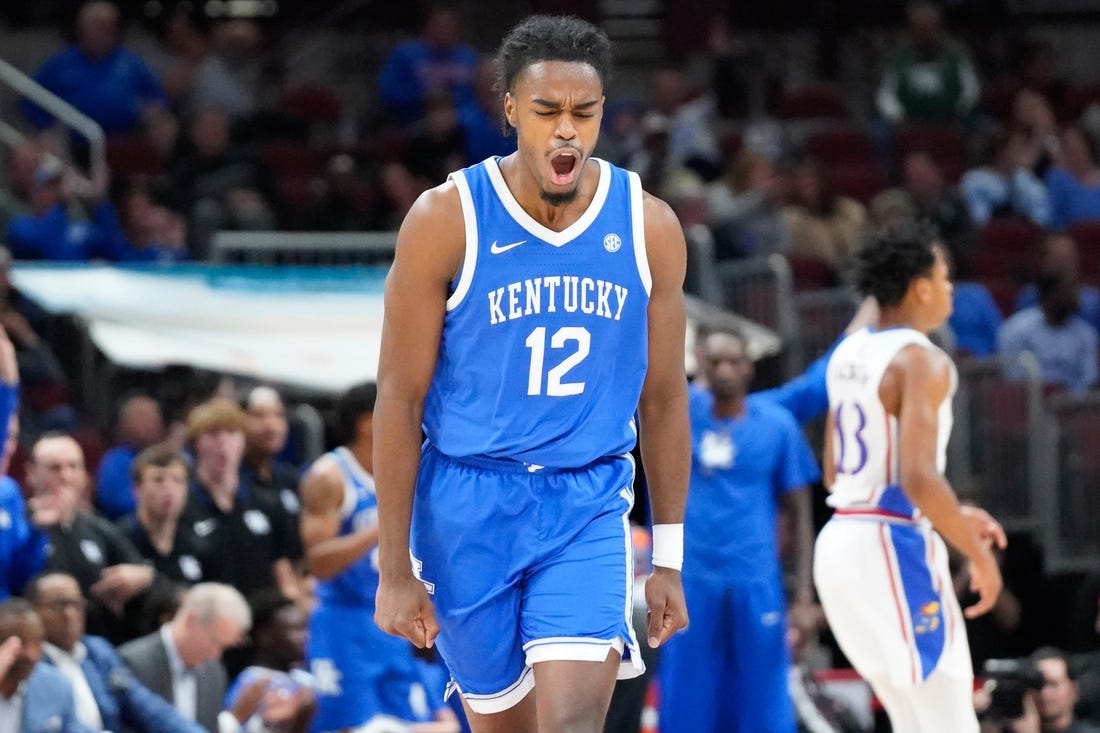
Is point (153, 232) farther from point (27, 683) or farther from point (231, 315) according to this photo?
point (27, 683)

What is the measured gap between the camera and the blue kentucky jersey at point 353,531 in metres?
7.63

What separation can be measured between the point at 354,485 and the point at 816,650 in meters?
3.61

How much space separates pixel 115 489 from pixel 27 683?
2651 millimetres

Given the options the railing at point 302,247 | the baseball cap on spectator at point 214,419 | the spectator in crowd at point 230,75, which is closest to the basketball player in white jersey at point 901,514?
the baseball cap on spectator at point 214,419

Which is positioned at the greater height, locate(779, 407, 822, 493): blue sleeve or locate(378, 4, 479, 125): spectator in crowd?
locate(378, 4, 479, 125): spectator in crowd

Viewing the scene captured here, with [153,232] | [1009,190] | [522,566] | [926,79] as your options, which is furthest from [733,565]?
[926,79]

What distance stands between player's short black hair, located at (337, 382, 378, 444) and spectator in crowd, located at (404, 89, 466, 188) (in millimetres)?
5542

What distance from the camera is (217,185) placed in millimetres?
12602

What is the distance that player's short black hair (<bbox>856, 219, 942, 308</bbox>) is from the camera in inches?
265

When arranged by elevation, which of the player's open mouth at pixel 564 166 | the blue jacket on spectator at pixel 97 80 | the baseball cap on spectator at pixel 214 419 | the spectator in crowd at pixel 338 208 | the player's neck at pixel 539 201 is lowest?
the baseball cap on spectator at pixel 214 419

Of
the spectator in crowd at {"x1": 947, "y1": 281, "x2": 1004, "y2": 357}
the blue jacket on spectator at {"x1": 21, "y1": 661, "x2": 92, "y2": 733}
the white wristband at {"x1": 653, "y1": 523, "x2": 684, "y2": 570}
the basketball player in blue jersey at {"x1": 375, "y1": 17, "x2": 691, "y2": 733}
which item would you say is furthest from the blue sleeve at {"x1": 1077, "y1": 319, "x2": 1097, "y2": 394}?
the basketball player in blue jersey at {"x1": 375, "y1": 17, "x2": 691, "y2": 733}

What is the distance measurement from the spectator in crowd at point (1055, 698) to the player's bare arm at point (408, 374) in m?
4.50

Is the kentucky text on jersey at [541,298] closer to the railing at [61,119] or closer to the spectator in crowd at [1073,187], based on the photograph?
the railing at [61,119]

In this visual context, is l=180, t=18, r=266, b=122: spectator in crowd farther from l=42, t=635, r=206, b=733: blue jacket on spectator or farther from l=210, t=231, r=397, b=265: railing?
l=42, t=635, r=206, b=733: blue jacket on spectator
